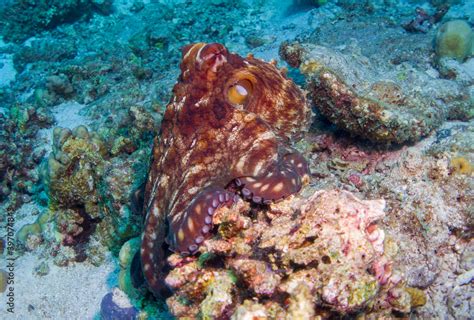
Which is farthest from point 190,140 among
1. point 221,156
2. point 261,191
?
point 261,191

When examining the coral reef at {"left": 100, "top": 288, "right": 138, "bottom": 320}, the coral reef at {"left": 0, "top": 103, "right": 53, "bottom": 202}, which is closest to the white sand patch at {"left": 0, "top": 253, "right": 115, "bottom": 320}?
the coral reef at {"left": 100, "top": 288, "right": 138, "bottom": 320}

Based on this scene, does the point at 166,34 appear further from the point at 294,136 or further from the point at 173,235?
the point at 173,235

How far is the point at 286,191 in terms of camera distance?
313 centimetres

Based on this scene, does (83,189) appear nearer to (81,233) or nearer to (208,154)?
(81,233)

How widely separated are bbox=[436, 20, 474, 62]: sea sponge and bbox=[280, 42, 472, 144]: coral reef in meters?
4.27

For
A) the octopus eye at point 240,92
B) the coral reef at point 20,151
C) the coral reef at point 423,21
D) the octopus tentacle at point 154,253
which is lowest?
the coral reef at point 20,151

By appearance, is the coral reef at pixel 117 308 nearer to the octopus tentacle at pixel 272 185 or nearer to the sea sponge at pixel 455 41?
the octopus tentacle at pixel 272 185

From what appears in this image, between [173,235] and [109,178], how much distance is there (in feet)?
10.2

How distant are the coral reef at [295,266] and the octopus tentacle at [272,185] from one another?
10 cm

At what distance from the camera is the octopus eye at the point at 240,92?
144 inches

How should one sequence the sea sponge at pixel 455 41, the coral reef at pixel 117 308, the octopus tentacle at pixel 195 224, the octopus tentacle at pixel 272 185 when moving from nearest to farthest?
1. the octopus tentacle at pixel 195 224
2. the octopus tentacle at pixel 272 185
3. the coral reef at pixel 117 308
4. the sea sponge at pixel 455 41

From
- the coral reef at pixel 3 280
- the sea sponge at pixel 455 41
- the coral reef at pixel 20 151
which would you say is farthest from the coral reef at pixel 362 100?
the coral reef at pixel 20 151

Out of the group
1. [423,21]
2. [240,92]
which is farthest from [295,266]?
[423,21]

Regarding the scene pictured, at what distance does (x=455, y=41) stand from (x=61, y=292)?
1011 centimetres
